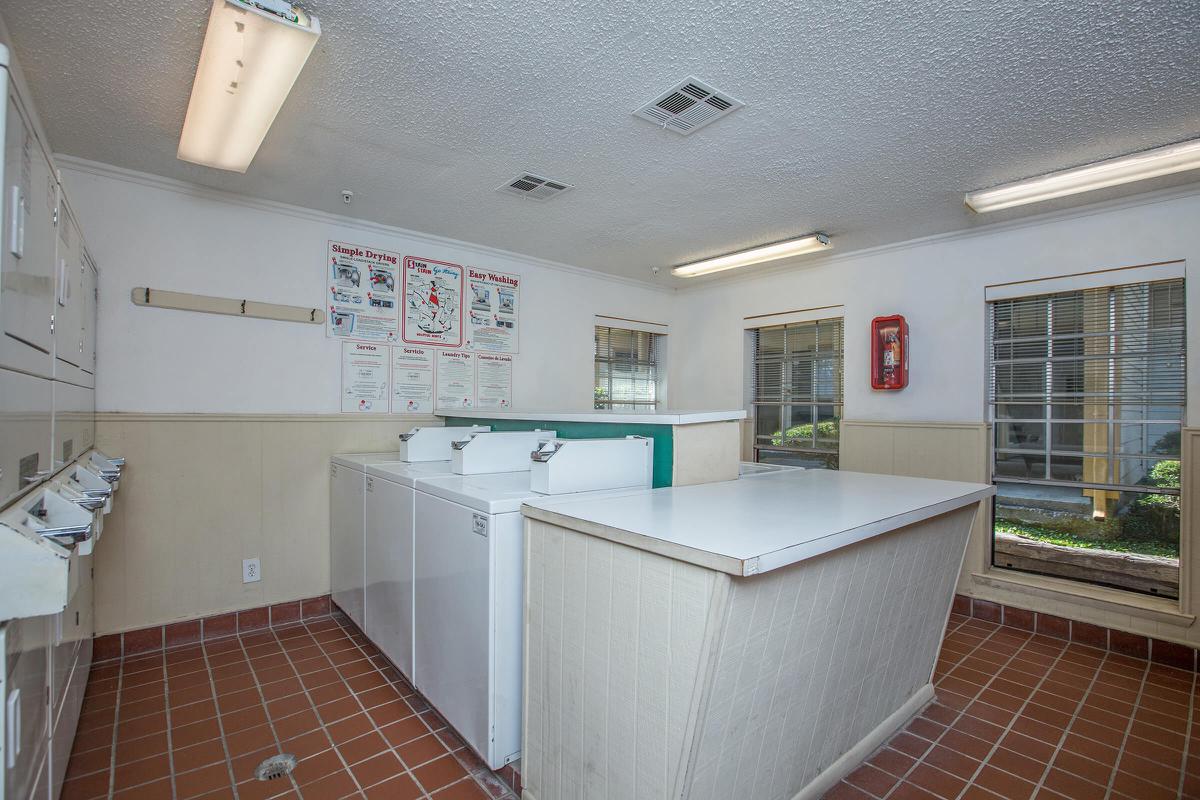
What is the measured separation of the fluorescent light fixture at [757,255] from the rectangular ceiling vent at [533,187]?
168 cm

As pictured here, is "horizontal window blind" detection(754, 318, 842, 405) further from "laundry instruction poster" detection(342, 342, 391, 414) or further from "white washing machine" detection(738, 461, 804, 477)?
"laundry instruction poster" detection(342, 342, 391, 414)

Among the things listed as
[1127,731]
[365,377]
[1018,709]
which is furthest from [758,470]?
[365,377]

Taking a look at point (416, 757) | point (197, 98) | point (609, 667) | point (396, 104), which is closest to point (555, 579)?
point (609, 667)

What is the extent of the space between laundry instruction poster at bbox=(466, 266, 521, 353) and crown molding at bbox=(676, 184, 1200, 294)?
1923 millimetres

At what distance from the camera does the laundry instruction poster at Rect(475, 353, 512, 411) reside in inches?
164

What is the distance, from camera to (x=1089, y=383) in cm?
329

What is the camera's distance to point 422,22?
1729 mm

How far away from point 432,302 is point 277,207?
106cm

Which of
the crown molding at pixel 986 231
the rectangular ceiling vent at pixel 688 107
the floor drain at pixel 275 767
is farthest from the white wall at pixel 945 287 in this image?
the floor drain at pixel 275 767

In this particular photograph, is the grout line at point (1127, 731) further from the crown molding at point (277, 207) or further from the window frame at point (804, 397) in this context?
the crown molding at point (277, 207)

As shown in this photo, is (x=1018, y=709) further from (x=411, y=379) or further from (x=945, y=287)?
(x=411, y=379)

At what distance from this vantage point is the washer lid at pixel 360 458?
306 centimetres

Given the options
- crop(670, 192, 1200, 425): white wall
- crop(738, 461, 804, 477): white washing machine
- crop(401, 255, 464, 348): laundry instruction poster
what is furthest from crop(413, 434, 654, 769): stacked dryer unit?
crop(670, 192, 1200, 425): white wall

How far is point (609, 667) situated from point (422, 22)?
2.01 m
